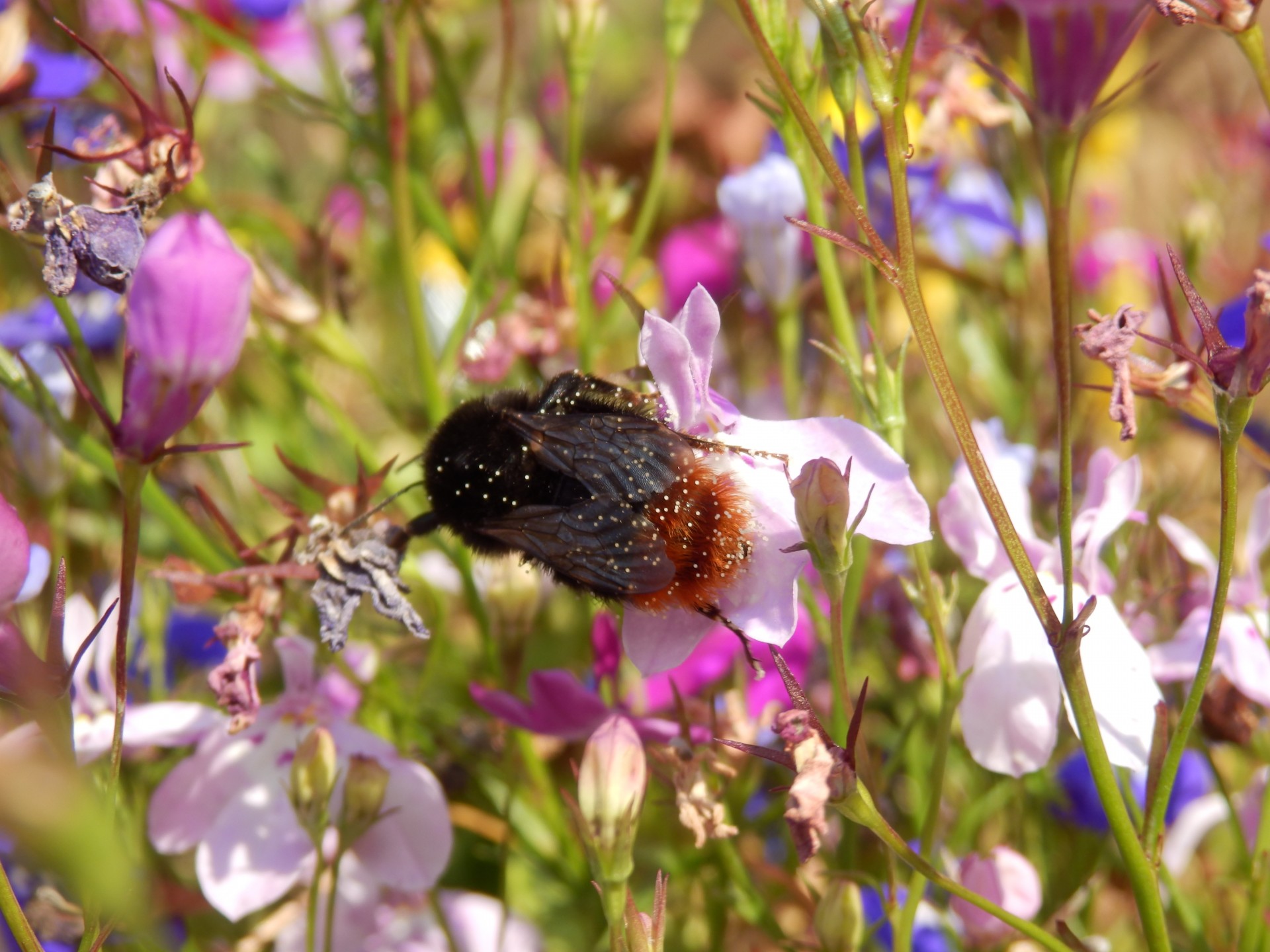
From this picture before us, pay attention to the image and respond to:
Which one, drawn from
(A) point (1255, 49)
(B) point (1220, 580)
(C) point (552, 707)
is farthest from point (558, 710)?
(A) point (1255, 49)

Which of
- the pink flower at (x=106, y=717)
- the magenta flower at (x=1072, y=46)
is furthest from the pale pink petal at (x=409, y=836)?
the magenta flower at (x=1072, y=46)

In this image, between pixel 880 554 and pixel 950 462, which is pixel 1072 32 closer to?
pixel 880 554

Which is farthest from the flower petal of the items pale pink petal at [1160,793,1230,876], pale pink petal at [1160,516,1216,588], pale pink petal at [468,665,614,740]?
pale pink petal at [1160,793,1230,876]

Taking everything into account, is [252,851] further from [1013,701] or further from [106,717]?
[1013,701]


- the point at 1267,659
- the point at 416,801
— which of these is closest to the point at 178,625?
the point at 416,801

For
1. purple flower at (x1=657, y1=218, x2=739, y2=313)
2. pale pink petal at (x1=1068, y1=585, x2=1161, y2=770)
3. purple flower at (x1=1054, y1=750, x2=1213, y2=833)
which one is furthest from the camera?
purple flower at (x1=657, y1=218, x2=739, y2=313)

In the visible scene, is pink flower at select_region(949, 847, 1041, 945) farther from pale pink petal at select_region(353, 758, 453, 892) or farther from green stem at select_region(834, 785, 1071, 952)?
pale pink petal at select_region(353, 758, 453, 892)
